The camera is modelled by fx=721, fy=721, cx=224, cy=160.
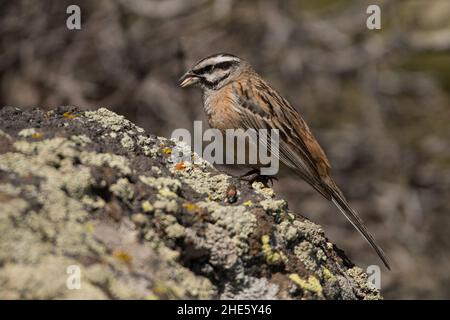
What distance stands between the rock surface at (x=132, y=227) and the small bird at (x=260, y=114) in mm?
1690

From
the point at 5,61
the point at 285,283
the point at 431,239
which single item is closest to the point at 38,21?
the point at 5,61

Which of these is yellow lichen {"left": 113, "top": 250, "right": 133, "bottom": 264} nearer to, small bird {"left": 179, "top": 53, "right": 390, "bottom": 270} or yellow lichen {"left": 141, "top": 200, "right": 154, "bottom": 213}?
yellow lichen {"left": 141, "top": 200, "right": 154, "bottom": 213}

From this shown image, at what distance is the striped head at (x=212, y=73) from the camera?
6762mm

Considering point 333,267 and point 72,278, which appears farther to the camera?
point 333,267

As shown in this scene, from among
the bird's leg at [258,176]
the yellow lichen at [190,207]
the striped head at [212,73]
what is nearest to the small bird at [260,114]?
the striped head at [212,73]

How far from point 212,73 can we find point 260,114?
0.75 meters

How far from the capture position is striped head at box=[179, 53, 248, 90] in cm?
676

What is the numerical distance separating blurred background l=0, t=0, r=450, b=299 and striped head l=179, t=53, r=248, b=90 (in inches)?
94.6

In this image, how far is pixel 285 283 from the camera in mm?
3686

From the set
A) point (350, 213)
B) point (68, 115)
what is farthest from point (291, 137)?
point (68, 115)

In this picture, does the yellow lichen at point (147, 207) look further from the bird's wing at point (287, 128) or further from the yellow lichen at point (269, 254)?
the bird's wing at point (287, 128)

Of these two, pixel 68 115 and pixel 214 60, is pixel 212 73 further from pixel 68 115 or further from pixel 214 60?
pixel 68 115
